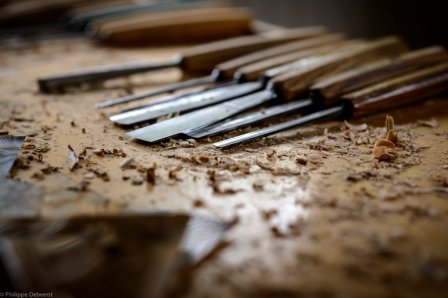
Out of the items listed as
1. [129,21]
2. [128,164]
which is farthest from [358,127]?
[129,21]

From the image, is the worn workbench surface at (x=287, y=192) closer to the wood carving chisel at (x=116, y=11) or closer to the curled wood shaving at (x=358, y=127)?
the curled wood shaving at (x=358, y=127)

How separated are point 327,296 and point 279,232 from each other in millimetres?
178

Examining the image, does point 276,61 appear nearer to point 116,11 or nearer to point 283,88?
point 283,88

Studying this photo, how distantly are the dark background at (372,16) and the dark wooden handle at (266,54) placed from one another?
3.74ft

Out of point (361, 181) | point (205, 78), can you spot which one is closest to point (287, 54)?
point (205, 78)

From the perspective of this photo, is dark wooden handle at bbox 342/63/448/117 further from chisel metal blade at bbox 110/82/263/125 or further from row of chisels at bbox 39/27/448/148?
chisel metal blade at bbox 110/82/263/125

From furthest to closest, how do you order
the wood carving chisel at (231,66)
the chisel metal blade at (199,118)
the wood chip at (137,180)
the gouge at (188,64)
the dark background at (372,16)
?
the dark background at (372,16) < the gouge at (188,64) < the wood carving chisel at (231,66) < the chisel metal blade at (199,118) < the wood chip at (137,180)

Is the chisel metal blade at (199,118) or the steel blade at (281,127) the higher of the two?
the chisel metal blade at (199,118)

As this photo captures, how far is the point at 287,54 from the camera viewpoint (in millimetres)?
1863

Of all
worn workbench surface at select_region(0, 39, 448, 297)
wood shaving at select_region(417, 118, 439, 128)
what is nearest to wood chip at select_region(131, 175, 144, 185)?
worn workbench surface at select_region(0, 39, 448, 297)

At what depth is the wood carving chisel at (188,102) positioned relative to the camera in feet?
4.74

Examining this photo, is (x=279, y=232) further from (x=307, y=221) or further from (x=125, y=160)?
(x=125, y=160)

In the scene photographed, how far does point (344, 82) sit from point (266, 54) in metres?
0.44

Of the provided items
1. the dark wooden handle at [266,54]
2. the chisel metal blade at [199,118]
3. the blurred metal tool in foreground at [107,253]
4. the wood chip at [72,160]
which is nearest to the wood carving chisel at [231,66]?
the dark wooden handle at [266,54]
